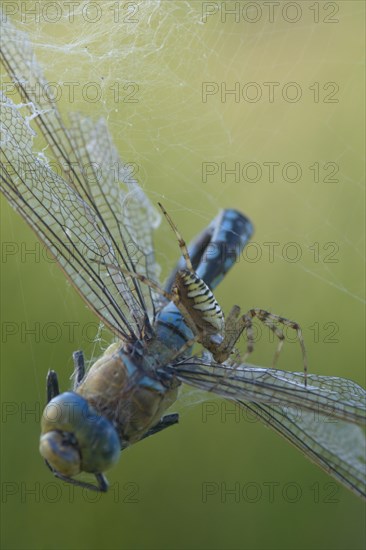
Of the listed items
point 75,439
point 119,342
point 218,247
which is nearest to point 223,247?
point 218,247

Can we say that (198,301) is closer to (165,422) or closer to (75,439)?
(165,422)

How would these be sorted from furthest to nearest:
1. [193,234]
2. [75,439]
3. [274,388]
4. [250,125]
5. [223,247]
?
1. [250,125]
2. [193,234]
3. [223,247]
4. [274,388]
5. [75,439]

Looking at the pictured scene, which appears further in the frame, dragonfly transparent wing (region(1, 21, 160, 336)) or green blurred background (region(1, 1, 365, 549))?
green blurred background (region(1, 1, 365, 549))

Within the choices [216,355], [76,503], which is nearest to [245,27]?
[216,355]

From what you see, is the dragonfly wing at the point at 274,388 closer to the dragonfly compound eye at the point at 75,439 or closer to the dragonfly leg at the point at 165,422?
the dragonfly leg at the point at 165,422

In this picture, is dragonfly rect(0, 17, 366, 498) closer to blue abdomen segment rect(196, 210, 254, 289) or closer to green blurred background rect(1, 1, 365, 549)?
blue abdomen segment rect(196, 210, 254, 289)

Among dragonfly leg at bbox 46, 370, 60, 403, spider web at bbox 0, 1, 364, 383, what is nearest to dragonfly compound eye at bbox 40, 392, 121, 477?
dragonfly leg at bbox 46, 370, 60, 403
